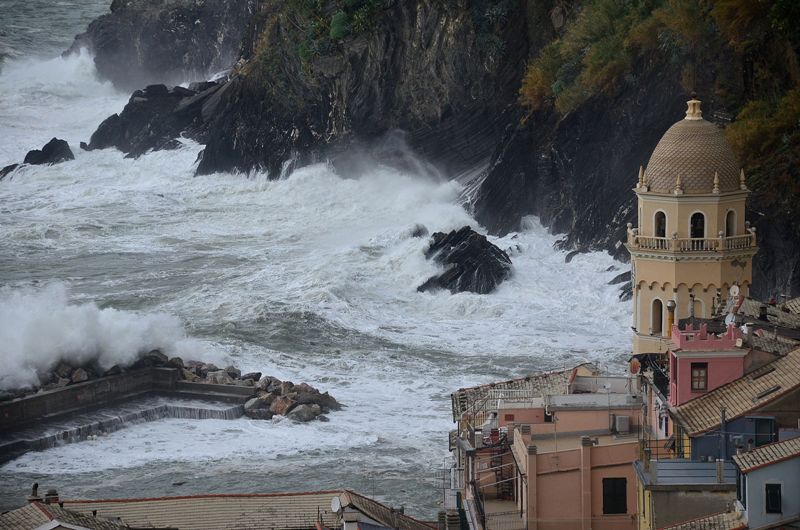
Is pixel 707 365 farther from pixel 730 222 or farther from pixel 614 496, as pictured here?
pixel 730 222

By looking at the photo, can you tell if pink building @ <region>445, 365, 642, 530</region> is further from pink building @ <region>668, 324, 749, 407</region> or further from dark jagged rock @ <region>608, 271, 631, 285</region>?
dark jagged rock @ <region>608, 271, 631, 285</region>

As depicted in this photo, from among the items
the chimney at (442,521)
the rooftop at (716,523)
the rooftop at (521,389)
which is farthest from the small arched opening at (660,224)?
the rooftop at (716,523)

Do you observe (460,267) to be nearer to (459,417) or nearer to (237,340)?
(237,340)

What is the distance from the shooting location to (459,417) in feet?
173

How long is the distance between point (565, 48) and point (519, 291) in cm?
1608

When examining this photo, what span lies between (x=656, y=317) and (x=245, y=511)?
16.1 m

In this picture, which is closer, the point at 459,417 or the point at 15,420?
the point at 459,417

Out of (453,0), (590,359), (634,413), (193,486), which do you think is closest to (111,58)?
(453,0)

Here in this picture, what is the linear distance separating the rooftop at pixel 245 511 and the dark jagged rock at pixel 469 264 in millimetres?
37920

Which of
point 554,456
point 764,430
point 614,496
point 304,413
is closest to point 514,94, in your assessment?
point 304,413

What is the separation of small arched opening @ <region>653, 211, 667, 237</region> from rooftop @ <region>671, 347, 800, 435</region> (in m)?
16.5

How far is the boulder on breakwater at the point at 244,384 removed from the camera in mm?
64312

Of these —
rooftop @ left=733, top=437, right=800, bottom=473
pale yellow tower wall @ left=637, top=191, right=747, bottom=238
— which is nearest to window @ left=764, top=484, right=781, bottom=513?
rooftop @ left=733, top=437, right=800, bottom=473

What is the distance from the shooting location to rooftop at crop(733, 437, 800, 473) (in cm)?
3425
